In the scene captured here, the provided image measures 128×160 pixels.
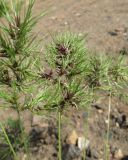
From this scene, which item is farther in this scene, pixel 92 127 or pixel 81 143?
pixel 92 127

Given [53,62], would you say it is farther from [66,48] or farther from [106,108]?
[106,108]

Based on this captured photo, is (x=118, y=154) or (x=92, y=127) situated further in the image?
(x=92, y=127)

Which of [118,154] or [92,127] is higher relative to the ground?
[92,127]

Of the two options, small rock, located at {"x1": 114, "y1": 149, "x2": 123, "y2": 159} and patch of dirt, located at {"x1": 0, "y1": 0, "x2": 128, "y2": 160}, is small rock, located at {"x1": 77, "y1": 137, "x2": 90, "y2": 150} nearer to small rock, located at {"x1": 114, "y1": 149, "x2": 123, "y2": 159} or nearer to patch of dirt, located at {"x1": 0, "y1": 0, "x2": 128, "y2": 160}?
patch of dirt, located at {"x1": 0, "y1": 0, "x2": 128, "y2": 160}

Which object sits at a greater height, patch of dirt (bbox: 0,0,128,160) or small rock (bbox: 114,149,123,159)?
patch of dirt (bbox: 0,0,128,160)

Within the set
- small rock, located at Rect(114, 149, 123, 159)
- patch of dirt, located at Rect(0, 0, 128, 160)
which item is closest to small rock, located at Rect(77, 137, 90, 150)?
patch of dirt, located at Rect(0, 0, 128, 160)

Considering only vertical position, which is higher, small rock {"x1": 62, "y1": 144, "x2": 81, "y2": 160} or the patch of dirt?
the patch of dirt

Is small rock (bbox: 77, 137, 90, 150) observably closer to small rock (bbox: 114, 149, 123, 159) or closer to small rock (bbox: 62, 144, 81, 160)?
small rock (bbox: 62, 144, 81, 160)

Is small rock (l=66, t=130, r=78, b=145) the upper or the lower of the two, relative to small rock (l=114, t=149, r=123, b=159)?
upper

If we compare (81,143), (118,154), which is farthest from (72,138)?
(118,154)

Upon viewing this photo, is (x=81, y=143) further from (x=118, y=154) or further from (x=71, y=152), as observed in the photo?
(x=118, y=154)

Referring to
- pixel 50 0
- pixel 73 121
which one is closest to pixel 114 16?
pixel 50 0
